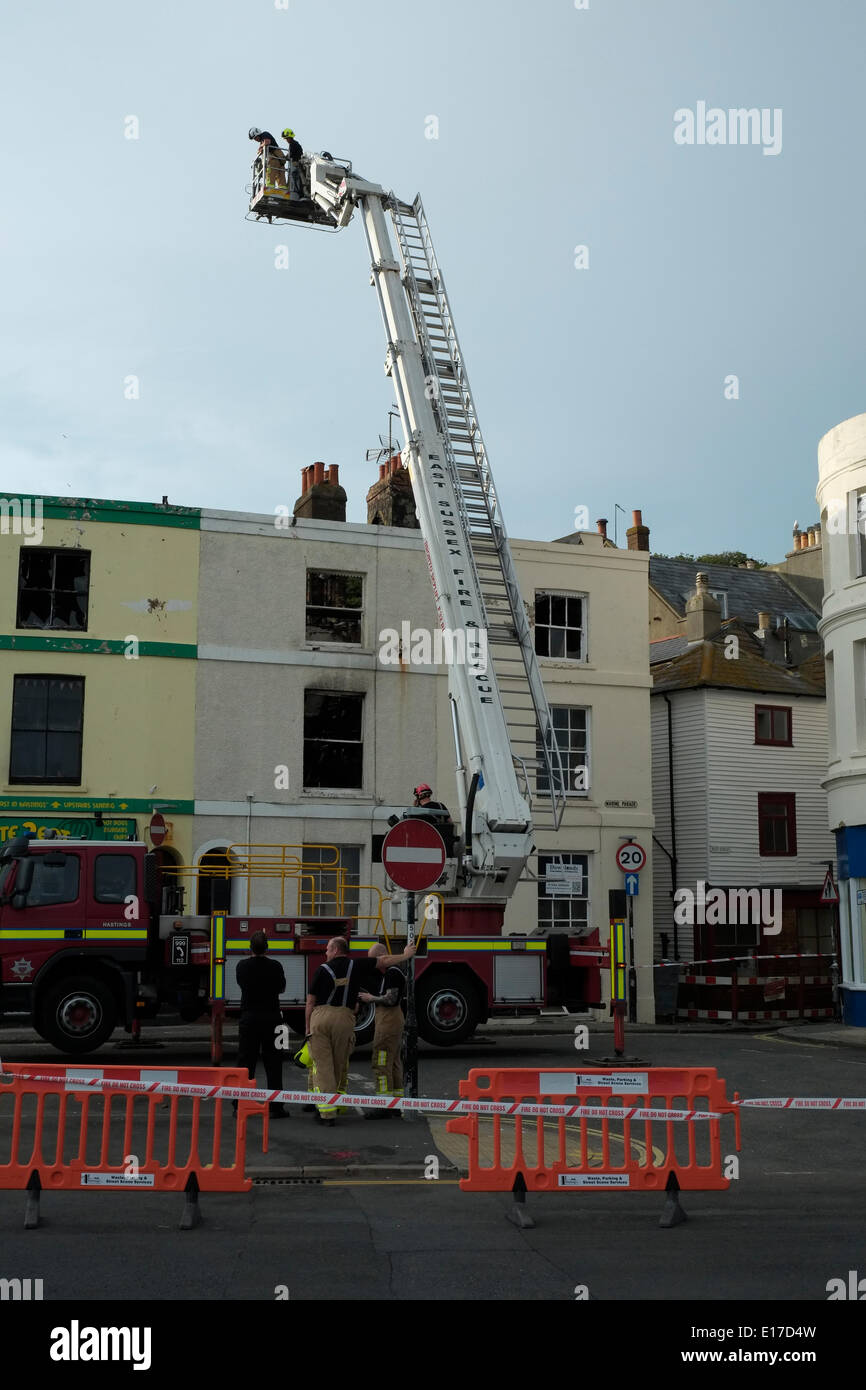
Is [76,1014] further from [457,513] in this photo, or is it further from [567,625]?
[567,625]

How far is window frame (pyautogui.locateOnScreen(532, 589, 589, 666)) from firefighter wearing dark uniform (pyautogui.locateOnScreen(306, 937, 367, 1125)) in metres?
14.8

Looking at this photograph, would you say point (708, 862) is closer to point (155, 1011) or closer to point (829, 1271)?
A: point (155, 1011)

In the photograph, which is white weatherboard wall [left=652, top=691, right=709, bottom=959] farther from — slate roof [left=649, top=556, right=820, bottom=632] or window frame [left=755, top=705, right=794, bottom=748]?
slate roof [left=649, top=556, right=820, bottom=632]

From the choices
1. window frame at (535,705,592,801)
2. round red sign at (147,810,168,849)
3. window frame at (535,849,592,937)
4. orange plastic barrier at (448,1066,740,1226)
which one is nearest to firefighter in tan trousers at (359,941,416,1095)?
orange plastic barrier at (448,1066,740,1226)

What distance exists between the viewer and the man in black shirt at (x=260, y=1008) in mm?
12750

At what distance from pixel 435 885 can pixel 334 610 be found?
8.42 meters

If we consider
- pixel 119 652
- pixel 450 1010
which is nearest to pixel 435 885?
pixel 450 1010

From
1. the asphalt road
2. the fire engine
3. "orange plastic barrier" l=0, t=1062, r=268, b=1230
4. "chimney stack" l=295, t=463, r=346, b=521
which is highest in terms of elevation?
"chimney stack" l=295, t=463, r=346, b=521

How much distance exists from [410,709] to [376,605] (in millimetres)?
1962

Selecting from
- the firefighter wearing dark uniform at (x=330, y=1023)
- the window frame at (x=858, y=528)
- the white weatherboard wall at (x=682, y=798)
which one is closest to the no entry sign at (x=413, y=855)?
the firefighter wearing dark uniform at (x=330, y=1023)

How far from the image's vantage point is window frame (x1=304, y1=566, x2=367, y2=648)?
984 inches
